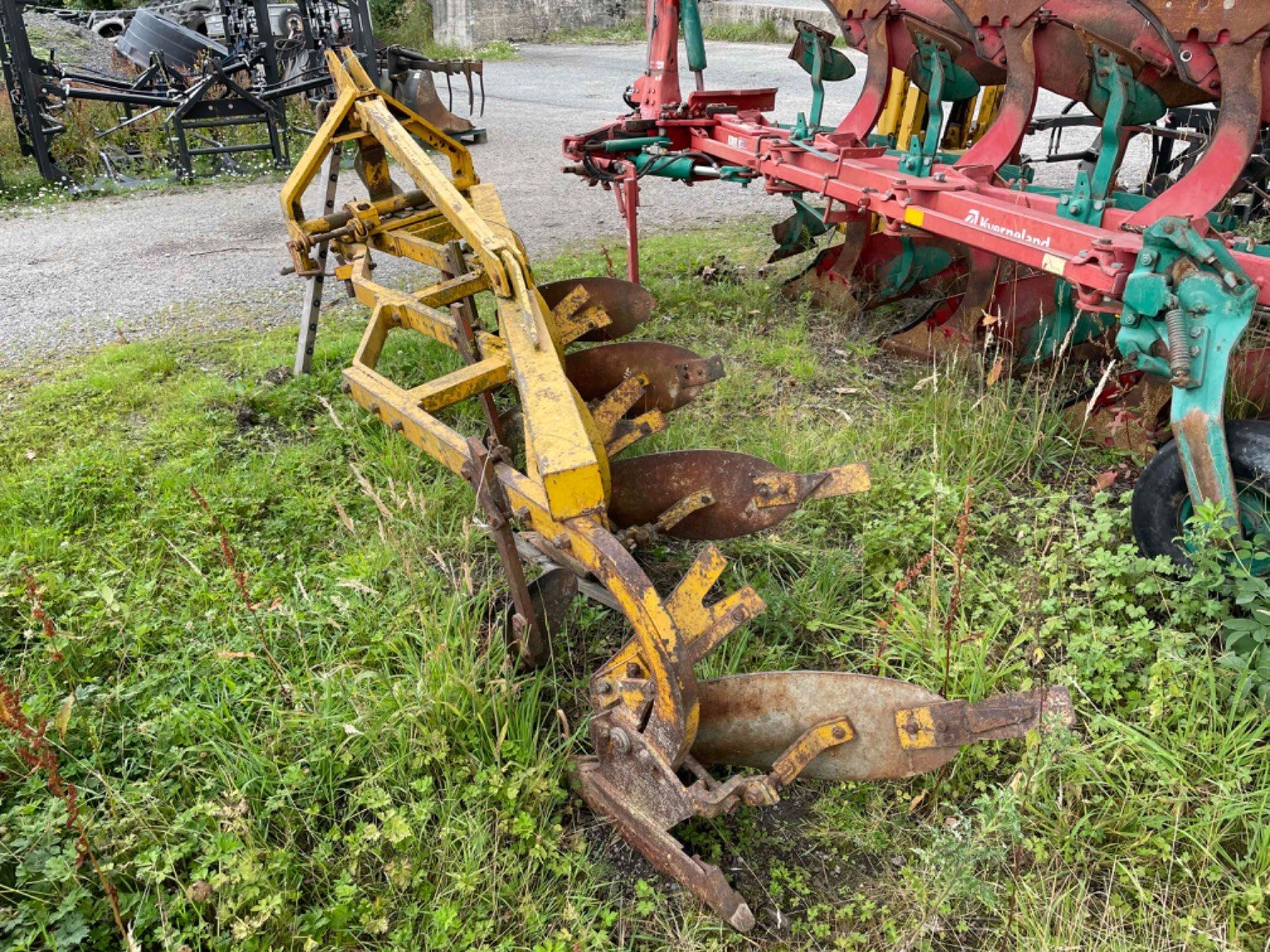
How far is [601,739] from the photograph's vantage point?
199 centimetres

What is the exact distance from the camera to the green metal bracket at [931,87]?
12.2ft

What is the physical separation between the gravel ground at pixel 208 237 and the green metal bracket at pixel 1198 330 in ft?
13.7

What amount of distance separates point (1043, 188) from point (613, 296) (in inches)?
74.4

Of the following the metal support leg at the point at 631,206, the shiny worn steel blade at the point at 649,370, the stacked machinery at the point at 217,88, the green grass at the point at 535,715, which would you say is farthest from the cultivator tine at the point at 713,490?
the stacked machinery at the point at 217,88

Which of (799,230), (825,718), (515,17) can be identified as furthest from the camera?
(515,17)

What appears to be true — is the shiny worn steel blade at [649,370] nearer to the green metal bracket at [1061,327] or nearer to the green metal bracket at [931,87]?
the green metal bracket at [931,87]

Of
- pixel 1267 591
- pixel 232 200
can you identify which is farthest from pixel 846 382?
pixel 232 200

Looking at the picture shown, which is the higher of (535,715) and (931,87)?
(931,87)

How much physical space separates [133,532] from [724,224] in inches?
195

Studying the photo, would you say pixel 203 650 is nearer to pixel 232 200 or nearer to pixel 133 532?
A: pixel 133 532

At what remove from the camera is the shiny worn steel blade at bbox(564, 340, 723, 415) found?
3.05m

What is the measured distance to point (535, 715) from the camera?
2.30 m

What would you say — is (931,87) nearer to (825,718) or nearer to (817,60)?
(817,60)

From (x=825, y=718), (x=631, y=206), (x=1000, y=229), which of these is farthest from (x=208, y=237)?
(x=825, y=718)
